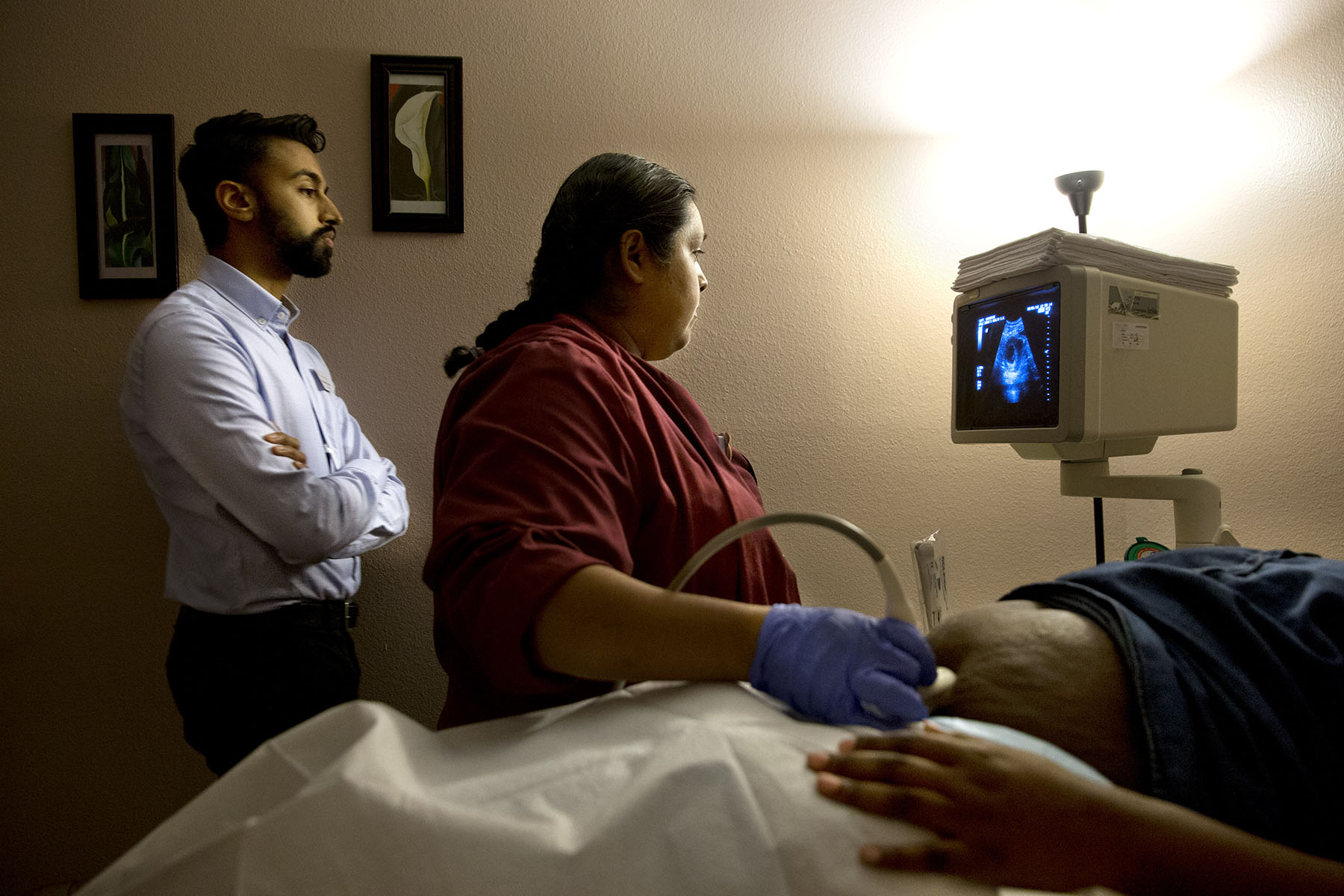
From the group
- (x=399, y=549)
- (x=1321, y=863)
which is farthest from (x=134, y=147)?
(x=1321, y=863)

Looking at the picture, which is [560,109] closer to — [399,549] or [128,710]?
[399,549]

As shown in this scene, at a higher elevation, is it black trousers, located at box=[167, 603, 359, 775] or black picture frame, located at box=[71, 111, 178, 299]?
black picture frame, located at box=[71, 111, 178, 299]

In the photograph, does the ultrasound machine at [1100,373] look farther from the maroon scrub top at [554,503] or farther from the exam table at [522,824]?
the exam table at [522,824]

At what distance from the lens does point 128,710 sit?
1.70 metres

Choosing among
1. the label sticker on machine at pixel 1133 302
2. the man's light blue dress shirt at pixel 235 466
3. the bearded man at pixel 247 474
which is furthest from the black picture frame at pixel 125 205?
the label sticker on machine at pixel 1133 302

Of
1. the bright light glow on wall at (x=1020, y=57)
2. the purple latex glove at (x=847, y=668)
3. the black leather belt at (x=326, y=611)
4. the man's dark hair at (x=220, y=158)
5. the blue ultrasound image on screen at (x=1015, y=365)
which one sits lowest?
the black leather belt at (x=326, y=611)

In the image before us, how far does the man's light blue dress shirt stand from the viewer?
131cm

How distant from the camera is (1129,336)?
4.37 feet

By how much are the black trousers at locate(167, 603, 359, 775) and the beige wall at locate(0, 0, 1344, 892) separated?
353mm

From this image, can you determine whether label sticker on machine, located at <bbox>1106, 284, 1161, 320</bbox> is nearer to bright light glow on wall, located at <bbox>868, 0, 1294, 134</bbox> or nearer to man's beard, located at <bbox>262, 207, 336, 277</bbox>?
bright light glow on wall, located at <bbox>868, 0, 1294, 134</bbox>

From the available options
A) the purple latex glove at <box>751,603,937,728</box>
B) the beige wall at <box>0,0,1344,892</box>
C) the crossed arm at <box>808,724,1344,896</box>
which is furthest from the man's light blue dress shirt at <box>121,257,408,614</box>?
the crossed arm at <box>808,724,1344,896</box>

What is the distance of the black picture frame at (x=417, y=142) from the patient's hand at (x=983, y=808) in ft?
4.95

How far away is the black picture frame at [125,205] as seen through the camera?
1.68 metres

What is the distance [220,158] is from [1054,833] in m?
1.73
